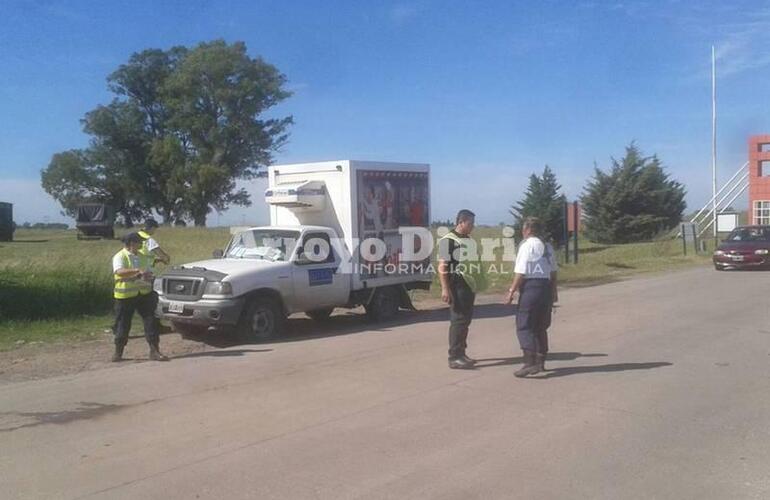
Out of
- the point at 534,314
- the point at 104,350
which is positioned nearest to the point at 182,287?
the point at 104,350

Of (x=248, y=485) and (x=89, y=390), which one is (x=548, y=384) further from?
(x=89, y=390)

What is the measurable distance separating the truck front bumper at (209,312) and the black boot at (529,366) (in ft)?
14.5

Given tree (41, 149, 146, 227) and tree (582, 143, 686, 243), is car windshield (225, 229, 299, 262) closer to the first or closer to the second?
tree (582, 143, 686, 243)

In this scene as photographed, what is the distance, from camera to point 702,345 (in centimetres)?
1009

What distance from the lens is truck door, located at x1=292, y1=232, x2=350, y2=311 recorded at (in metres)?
11.8

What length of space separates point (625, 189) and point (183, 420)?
1665 inches

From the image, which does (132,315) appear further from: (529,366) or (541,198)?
(541,198)

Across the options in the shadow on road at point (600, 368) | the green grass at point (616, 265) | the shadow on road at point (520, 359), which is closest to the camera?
the shadow on road at point (600, 368)

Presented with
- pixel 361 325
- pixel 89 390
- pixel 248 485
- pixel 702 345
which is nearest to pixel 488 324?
pixel 361 325

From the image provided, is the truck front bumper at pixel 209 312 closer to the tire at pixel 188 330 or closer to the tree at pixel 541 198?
the tire at pixel 188 330

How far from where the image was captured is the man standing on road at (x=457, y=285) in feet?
28.1

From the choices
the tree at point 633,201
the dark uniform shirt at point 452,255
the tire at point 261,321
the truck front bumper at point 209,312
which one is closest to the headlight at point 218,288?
the truck front bumper at point 209,312

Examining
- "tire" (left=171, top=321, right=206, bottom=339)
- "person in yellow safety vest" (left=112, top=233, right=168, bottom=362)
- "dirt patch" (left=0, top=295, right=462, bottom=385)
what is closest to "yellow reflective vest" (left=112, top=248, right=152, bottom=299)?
"person in yellow safety vest" (left=112, top=233, right=168, bottom=362)

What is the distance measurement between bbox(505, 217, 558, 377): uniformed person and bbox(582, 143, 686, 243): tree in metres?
39.2
